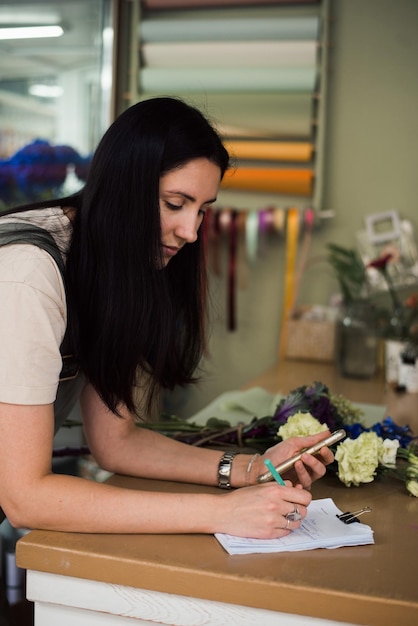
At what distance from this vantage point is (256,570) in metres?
1.07

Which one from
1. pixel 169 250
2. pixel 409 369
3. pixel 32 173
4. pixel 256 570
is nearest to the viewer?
pixel 256 570

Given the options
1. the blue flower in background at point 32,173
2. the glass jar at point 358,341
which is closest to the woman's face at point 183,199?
the glass jar at point 358,341

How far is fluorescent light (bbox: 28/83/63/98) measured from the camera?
3.37 m

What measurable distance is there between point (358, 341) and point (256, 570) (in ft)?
6.20

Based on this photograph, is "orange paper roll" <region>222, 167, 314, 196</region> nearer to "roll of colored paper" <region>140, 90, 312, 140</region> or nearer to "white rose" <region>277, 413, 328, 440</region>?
"roll of colored paper" <region>140, 90, 312, 140</region>

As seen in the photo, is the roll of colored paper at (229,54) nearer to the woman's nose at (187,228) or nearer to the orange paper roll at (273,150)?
the orange paper roll at (273,150)

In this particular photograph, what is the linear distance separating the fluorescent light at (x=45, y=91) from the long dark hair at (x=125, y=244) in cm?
217

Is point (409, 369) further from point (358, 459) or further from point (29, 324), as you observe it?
point (29, 324)

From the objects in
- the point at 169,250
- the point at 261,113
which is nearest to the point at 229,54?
the point at 261,113

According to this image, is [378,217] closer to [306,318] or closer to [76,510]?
[306,318]

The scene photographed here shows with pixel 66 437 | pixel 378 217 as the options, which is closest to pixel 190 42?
pixel 378 217

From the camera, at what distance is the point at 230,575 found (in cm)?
105

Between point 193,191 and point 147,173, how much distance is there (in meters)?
0.10

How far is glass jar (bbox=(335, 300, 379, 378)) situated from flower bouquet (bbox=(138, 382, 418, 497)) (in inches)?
43.3
